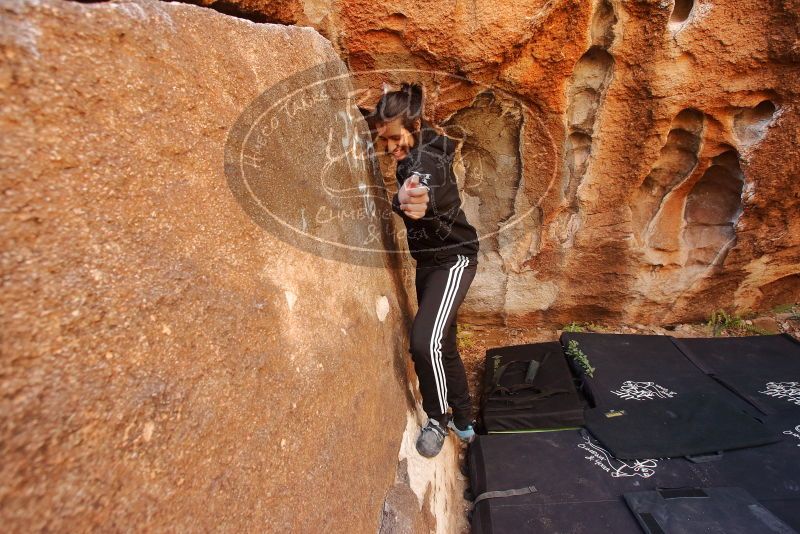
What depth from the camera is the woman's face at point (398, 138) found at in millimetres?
1815

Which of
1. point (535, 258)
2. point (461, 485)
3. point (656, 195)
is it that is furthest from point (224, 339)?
point (656, 195)

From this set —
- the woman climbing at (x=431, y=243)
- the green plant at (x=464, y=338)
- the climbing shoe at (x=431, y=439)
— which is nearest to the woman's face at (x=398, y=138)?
the woman climbing at (x=431, y=243)

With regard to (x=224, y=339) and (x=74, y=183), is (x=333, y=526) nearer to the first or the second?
(x=224, y=339)

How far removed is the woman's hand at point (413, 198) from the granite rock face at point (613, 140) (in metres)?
0.68

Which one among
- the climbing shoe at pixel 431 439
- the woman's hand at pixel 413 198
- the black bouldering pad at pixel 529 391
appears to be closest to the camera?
the woman's hand at pixel 413 198

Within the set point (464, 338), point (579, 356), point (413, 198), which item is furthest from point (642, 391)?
point (413, 198)

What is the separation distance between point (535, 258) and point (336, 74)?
1.95m

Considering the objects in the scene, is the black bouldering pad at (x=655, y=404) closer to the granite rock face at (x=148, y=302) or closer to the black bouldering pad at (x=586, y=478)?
the black bouldering pad at (x=586, y=478)

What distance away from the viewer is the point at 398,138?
185cm

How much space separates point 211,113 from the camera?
0.89 m

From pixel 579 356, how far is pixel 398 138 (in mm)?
1880

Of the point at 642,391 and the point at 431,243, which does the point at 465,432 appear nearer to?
the point at 431,243

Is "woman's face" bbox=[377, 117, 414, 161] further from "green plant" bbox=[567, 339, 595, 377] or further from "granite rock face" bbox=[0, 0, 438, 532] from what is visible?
"green plant" bbox=[567, 339, 595, 377]

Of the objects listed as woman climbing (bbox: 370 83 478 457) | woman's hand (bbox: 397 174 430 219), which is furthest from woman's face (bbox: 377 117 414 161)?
woman's hand (bbox: 397 174 430 219)
